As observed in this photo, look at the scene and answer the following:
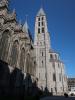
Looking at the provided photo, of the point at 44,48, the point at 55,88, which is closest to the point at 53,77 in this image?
the point at 55,88

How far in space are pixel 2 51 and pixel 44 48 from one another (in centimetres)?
2501

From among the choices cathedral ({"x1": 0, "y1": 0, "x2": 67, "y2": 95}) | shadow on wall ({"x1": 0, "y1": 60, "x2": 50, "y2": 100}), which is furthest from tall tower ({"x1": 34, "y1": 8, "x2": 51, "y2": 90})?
shadow on wall ({"x1": 0, "y1": 60, "x2": 50, "y2": 100})

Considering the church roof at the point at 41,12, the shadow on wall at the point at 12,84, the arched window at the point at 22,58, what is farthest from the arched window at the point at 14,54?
the church roof at the point at 41,12

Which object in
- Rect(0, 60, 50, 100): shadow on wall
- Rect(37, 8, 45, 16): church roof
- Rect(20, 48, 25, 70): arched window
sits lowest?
Rect(0, 60, 50, 100): shadow on wall

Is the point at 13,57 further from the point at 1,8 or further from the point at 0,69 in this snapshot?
the point at 1,8

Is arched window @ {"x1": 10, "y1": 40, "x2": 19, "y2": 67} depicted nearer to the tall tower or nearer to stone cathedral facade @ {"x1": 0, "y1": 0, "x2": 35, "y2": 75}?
stone cathedral facade @ {"x1": 0, "y1": 0, "x2": 35, "y2": 75}

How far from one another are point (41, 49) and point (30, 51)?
8931 millimetres

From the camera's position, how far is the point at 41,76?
42.0 meters

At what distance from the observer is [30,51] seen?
1518 inches

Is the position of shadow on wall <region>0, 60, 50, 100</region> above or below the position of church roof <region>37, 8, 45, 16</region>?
below

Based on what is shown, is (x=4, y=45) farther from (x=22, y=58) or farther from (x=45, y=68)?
(x=45, y=68)

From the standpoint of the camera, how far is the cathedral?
981 inches

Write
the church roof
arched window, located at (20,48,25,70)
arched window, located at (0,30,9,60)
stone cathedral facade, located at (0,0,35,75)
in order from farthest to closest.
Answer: the church roof < arched window, located at (20,48,25,70) < stone cathedral facade, located at (0,0,35,75) < arched window, located at (0,30,9,60)

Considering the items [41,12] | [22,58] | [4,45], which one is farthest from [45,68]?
[41,12]
